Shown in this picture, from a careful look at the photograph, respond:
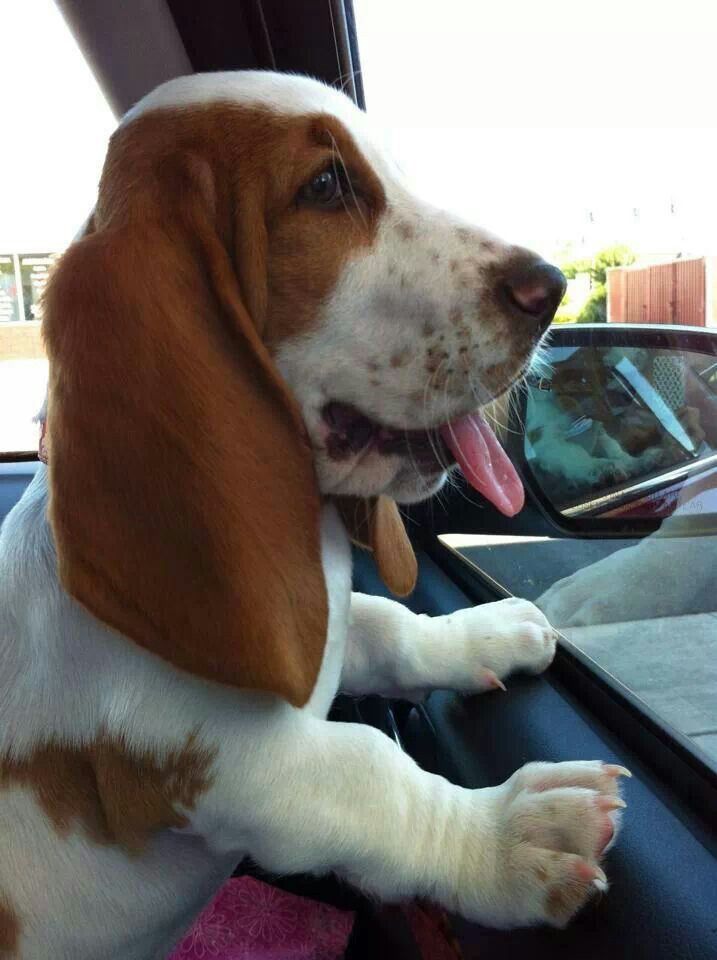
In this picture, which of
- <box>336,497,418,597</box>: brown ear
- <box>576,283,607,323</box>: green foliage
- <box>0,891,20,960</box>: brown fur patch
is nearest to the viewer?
<box>0,891,20,960</box>: brown fur patch

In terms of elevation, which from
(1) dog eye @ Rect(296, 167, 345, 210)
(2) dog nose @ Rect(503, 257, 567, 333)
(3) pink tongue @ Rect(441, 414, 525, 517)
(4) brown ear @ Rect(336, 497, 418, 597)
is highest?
(1) dog eye @ Rect(296, 167, 345, 210)

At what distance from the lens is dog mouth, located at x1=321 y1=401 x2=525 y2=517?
133 centimetres

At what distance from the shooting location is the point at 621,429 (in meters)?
2.16

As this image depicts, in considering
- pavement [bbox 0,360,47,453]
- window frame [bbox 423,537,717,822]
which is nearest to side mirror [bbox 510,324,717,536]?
window frame [bbox 423,537,717,822]

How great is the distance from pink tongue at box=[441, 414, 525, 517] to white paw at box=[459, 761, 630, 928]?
1.31 feet

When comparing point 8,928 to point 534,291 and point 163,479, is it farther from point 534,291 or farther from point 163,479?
point 534,291

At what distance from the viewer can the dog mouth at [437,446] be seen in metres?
1.33

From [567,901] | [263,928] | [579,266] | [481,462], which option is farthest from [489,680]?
[579,266]

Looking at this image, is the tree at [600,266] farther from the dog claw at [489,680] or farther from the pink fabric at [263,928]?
the pink fabric at [263,928]

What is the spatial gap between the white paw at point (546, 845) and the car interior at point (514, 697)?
0.09 feet

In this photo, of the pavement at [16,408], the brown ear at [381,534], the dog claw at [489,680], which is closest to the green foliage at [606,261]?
the brown ear at [381,534]

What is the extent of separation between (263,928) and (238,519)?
1005mm

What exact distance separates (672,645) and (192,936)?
1.06 meters

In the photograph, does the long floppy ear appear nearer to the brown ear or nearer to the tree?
the brown ear
